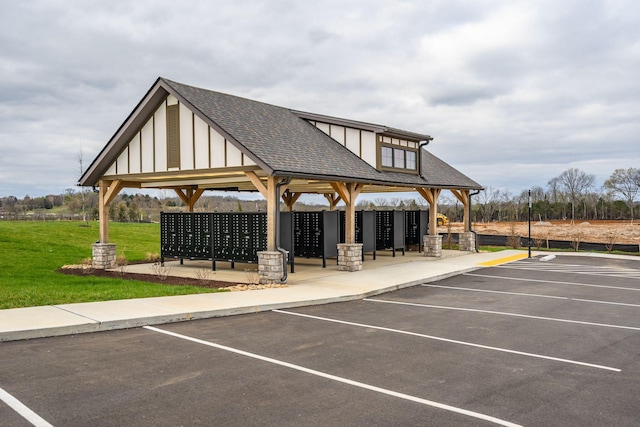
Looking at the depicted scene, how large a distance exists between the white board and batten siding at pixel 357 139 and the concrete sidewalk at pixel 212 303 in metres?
4.60

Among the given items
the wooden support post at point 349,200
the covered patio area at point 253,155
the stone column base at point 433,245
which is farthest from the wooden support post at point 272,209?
the stone column base at point 433,245

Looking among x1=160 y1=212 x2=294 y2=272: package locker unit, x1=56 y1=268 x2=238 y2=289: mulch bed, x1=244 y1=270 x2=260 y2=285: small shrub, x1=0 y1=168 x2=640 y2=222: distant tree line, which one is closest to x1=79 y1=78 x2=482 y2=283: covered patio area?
x1=244 y1=270 x2=260 y2=285: small shrub

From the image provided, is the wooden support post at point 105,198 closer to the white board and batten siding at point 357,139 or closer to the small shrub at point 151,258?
the small shrub at point 151,258

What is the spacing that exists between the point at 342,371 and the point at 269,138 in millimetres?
10924

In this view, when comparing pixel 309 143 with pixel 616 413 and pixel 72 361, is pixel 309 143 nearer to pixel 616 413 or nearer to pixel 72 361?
pixel 72 361

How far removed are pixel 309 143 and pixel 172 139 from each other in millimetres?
4729

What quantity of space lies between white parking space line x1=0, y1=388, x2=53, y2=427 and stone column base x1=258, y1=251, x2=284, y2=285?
905 cm

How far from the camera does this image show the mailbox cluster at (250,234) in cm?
A: 1686

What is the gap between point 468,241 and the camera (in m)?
26.1

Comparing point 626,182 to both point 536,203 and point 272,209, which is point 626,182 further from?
point 272,209

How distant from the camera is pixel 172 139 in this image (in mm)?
16172

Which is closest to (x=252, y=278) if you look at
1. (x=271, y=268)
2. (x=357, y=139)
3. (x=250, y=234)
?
(x=271, y=268)

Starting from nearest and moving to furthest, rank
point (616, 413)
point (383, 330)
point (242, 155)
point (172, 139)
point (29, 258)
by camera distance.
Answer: point (616, 413)
point (383, 330)
point (242, 155)
point (172, 139)
point (29, 258)

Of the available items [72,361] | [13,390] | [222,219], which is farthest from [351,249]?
[13,390]
